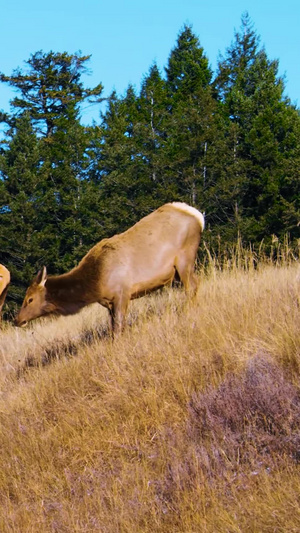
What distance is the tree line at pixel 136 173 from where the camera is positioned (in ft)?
133

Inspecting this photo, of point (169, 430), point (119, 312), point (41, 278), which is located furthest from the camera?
point (41, 278)

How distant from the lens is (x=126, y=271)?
6746 mm

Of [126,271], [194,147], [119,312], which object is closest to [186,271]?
[126,271]

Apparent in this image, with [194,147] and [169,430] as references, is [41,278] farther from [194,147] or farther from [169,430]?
[194,147]

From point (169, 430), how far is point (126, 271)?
2536 mm

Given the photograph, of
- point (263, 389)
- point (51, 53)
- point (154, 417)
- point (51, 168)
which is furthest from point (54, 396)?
point (51, 53)

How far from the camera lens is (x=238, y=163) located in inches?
1650

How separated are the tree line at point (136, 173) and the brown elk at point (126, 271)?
28.5 metres

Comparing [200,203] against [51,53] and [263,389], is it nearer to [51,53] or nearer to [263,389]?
[51,53]

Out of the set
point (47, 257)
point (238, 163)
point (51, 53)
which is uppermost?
point (51, 53)

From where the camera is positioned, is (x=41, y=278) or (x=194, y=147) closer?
(x=41, y=278)

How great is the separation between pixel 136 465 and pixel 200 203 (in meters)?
37.3

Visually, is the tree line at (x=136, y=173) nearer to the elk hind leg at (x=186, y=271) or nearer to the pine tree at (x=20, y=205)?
the pine tree at (x=20, y=205)

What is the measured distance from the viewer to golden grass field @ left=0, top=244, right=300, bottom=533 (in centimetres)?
366
